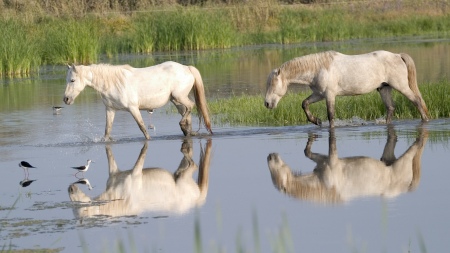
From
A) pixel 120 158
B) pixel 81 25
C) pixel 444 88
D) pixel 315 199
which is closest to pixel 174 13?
pixel 81 25

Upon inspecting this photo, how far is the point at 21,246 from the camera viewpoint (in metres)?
9.15

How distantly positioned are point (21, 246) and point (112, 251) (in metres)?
0.87

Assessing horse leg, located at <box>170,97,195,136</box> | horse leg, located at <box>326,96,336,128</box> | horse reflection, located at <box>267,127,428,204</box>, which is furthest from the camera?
horse leg, located at <box>326,96,336,128</box>

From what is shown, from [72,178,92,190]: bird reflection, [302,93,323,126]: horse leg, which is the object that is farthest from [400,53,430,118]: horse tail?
[72,178,92,190]: bird reflection

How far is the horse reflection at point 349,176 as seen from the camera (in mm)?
10914

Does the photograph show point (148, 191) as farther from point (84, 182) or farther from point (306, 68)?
point (306, 68)

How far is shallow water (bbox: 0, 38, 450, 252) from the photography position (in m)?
8.91

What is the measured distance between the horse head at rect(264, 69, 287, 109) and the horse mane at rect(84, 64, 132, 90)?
7.71 feet

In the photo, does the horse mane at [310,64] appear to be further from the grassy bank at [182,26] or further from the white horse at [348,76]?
the grassy bank at [182,26]

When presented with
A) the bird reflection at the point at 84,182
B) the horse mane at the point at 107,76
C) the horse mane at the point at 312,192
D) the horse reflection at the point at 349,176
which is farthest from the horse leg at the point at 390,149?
the horse mane at the point at 107,76

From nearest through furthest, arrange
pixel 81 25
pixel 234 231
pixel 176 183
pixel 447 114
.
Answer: pixel 234 231, pixel 176 183, pixel 447 114, pixel 81 25

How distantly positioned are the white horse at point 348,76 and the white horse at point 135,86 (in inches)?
56.2

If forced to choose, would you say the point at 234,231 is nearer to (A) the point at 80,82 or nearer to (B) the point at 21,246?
(B) the point at 21,246

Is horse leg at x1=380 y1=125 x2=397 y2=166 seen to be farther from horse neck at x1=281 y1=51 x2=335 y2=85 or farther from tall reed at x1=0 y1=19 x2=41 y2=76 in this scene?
tall reed at x1=0 y1=19 x2=41 y2=76
